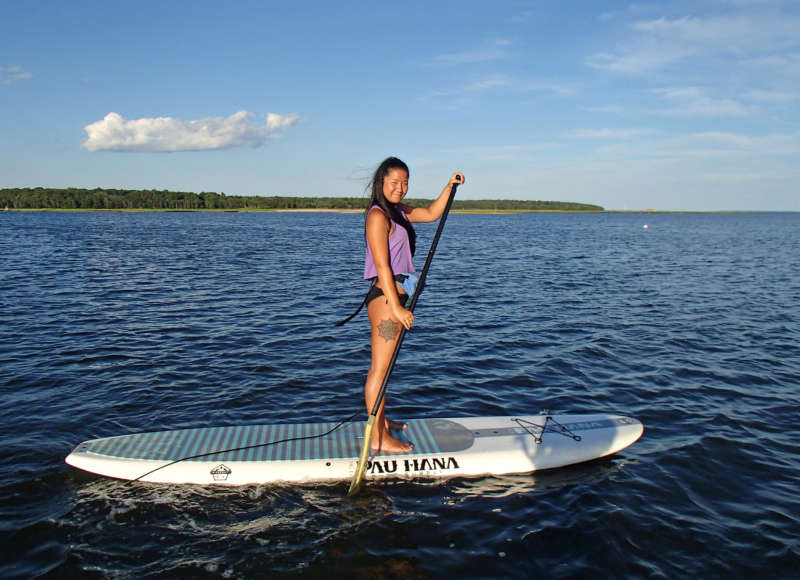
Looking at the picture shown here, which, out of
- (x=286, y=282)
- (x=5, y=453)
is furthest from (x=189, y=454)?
(x=286, y=282)

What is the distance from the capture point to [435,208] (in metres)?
5.71

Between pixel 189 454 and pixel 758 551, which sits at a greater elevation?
pixel 189 454

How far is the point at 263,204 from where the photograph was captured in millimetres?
177000

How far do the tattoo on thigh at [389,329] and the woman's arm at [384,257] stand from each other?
430mm

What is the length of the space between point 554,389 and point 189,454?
612 cm

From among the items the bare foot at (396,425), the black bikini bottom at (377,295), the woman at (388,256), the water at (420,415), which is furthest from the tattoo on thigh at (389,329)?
the water at (420,415)

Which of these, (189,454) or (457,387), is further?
(457,387)

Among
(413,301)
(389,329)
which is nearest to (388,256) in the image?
(413,301)

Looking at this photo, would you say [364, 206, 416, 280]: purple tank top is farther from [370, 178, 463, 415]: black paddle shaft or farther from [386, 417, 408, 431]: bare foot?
[386, 417, 408, 431]: bare foot

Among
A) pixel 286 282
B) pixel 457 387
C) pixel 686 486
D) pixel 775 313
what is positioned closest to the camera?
pixel 686 486

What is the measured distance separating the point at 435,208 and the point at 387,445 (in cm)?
280

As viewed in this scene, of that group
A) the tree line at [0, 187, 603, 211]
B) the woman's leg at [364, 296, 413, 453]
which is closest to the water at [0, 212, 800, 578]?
the woman's leg at [364, 296, 413, 453]

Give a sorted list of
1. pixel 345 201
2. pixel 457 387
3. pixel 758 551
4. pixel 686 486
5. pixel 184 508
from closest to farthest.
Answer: pixel 758 551 → pixel 184 508 → pixel 686 486 → pixel 457 387 → pixel 345 201

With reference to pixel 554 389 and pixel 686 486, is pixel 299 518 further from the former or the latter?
pixel 554 389
